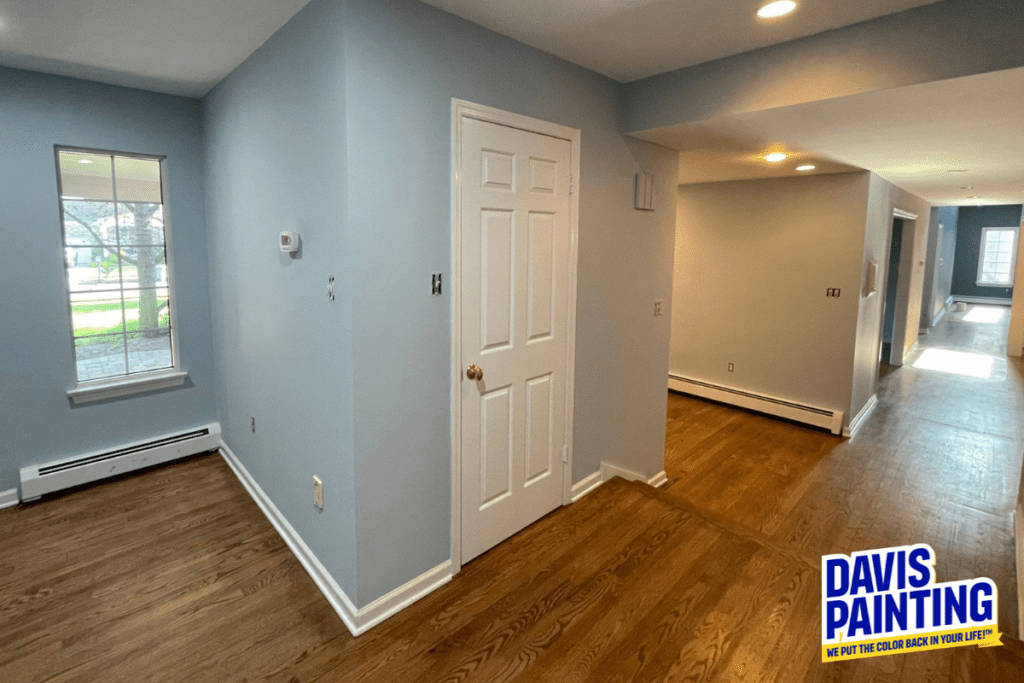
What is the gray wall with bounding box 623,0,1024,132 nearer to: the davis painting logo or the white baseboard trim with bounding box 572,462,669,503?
the white baseboard trim with bounding box 572,462,669,503

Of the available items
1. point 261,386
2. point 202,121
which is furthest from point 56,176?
point 261,386

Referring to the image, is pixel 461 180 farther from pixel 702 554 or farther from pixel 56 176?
pixel 56 176

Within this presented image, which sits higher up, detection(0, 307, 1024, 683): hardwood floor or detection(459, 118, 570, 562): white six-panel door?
detection(459, 118, 570, 562): white six-panel door

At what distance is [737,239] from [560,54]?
3403mm

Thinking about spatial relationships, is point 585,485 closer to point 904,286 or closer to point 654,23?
point 654,23

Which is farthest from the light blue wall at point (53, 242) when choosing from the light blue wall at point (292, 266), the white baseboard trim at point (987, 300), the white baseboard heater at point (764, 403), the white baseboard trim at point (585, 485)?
the white baseboard trim at point (987, 300)

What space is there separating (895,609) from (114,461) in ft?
13.8

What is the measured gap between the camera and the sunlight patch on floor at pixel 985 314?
1081 cm

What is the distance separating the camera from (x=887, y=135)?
2.90m

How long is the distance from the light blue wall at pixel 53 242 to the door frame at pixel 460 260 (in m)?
2.30

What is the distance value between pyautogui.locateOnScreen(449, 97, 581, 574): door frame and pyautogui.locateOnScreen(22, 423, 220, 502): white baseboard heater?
232cm

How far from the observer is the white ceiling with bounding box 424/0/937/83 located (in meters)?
1.97

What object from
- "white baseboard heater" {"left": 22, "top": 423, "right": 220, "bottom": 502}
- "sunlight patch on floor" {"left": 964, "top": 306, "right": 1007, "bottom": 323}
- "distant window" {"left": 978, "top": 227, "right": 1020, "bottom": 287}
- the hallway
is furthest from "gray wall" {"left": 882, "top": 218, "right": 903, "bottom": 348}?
"white baseboard heater" {"left": 22, "top": 423, "right": 220, "bottom": 502}

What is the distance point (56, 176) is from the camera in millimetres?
3012
